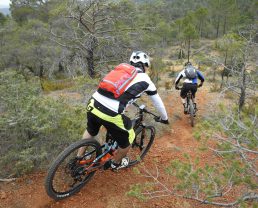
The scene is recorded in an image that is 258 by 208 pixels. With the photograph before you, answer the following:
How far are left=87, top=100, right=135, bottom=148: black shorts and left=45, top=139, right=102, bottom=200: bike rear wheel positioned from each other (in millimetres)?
232

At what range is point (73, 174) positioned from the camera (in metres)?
3.55

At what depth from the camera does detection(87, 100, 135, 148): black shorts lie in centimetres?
322

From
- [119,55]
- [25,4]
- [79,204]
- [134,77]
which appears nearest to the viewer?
[134,77]

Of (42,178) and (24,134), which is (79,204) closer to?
(42,178)

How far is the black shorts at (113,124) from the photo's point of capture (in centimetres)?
322

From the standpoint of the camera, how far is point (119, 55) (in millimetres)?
9734

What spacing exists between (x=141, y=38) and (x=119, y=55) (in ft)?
3.36

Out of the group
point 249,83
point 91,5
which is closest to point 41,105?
point 249,83

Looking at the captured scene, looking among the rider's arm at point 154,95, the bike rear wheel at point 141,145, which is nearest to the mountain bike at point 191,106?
the bike rear wheel at point 141,145

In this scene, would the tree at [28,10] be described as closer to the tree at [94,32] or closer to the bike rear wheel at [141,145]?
the tree at [94,32]

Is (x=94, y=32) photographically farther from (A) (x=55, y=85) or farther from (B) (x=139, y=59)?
(B) (x=139, y=59)

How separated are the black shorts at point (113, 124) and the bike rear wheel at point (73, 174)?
0.23 metres

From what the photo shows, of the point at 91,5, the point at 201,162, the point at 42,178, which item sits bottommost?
the point at 201,162

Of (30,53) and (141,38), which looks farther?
(30,53)
